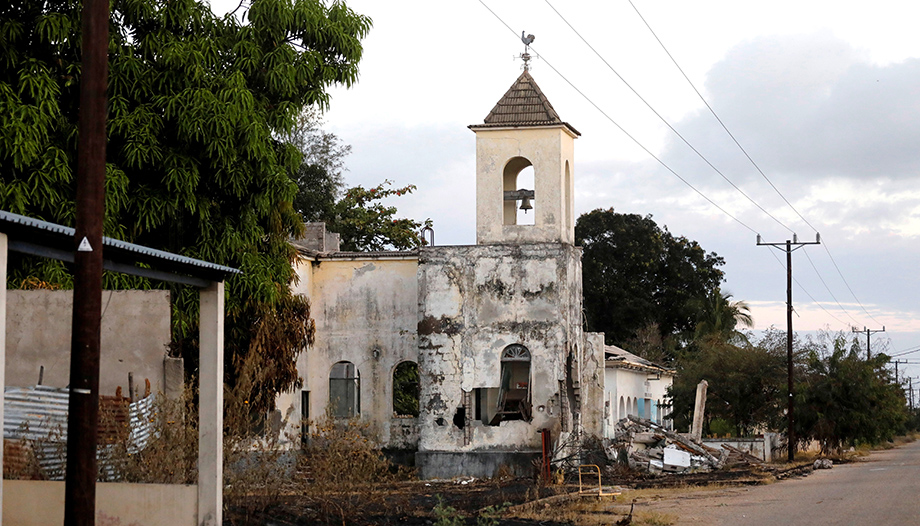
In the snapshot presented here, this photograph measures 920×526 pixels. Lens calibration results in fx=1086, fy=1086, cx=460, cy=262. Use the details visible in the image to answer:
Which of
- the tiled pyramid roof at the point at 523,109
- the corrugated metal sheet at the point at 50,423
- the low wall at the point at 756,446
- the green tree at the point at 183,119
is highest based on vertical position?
the tiled pyramid roof at the point at 523,109

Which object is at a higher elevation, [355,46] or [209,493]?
[355,46]

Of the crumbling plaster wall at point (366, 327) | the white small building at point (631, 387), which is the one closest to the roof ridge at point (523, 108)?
the crumbling plaster wall at point (366, 327)

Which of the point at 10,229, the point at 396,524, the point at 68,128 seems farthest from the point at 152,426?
the point at 68,128

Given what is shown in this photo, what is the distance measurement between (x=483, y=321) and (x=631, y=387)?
17588 millimetres

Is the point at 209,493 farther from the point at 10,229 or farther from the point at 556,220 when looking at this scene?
the point at 556,220

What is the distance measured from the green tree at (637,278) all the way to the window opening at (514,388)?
82.3ft

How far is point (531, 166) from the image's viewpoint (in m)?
31.8

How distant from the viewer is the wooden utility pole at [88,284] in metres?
9.03

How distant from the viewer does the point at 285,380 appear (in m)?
26.8

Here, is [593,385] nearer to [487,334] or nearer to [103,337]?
[487,334]

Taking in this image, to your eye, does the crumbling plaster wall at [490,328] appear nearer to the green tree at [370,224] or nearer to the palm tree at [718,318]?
the green tree at [370,224]

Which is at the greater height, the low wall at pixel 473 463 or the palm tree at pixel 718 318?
the palm tree at pixel 718 318

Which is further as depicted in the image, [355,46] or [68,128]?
[355,46]

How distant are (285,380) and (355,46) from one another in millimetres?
Answer: 8435
